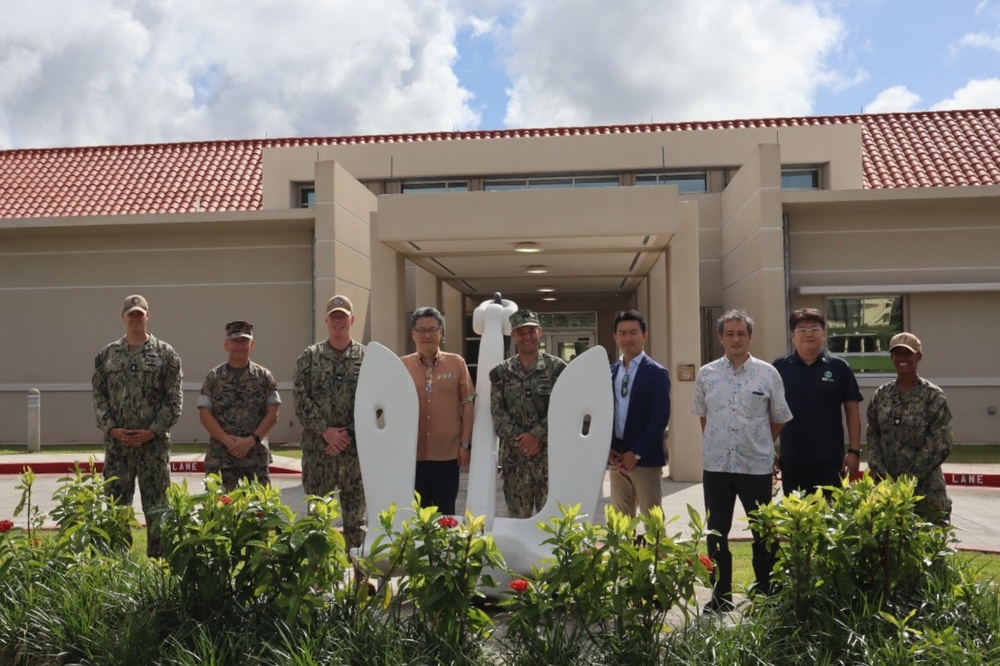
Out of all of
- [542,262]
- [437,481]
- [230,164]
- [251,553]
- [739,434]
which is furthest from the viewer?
[230,164]

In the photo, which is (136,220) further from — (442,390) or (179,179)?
(442,390)

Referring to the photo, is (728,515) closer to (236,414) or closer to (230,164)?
(236,414)

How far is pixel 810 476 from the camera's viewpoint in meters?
4.62

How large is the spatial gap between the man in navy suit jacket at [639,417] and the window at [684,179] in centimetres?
1180

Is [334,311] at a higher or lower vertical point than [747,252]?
lower

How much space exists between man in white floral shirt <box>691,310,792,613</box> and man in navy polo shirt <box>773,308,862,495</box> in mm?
200

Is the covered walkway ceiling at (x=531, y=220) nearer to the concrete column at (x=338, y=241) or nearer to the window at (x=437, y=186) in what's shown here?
the concrete column at (x=338, y=241)

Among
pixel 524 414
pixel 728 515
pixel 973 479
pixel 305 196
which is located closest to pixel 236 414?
pixel 524 414

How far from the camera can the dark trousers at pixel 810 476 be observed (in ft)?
15.0

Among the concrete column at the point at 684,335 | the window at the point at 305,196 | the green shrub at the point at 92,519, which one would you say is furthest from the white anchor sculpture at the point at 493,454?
the window at the point at 305,196

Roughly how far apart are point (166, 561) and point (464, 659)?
1368 millimetres

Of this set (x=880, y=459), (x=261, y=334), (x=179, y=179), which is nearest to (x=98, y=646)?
(x=880, y=459)

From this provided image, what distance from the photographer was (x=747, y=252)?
552 inches

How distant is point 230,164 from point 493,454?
1565 cm
